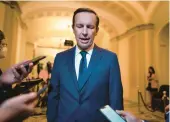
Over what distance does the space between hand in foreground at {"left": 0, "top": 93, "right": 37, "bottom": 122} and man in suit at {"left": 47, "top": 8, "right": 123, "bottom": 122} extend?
115 centimetres

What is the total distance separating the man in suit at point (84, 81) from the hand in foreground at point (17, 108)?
1.15m

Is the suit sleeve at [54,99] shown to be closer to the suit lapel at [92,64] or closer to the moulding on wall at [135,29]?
the suit lapel at [92,64]

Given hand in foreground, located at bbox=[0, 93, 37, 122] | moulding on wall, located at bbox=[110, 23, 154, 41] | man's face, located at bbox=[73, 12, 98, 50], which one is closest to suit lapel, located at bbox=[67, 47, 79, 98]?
man's face, located at bbox=[73, 12, 98, 50]

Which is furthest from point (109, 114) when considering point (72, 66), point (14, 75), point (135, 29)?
point (135, 29)

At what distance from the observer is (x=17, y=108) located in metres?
0.59

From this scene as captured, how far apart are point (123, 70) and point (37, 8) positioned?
616 cm

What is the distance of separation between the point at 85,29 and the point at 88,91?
507mm

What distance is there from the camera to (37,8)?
11586 mm

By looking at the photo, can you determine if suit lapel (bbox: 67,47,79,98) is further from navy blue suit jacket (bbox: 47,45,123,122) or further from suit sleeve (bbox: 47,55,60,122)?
suit sleeve (bbox: 47,55,60,122)

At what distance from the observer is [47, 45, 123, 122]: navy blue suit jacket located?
5.65 feet

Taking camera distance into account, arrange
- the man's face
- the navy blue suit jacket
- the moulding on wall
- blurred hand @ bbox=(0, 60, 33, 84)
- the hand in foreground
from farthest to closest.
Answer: the moulding on wall
the man's face
the navy blue suit jacket
blurred hand @ bbox=(0, 60, 33, 84)
the hand in foreground

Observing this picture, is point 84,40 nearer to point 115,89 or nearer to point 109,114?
point 115,89

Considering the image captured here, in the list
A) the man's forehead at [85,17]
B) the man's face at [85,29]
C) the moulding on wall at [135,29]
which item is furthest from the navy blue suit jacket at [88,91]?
the moulding on wall at [135,29]

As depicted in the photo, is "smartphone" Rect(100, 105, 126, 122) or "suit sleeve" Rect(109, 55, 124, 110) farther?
"suit sleeve" Rect(109, 55, 124, 110)
